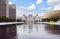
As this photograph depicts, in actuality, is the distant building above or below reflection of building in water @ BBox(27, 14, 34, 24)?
above

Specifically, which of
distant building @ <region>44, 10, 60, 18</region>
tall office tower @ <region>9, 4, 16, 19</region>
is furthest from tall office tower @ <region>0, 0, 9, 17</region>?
distant building @ <region>44, 10, 60, 18</region>

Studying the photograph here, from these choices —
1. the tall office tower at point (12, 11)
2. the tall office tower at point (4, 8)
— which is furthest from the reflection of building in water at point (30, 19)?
the tall office tower at point (4, 8)

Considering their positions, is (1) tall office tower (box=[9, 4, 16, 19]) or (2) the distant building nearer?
(1) tall office tower (box=[9, 4, 16, 19])

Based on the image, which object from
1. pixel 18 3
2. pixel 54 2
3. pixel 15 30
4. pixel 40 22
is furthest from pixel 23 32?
pixel 54 2

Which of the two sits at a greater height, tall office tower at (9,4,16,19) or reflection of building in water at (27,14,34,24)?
tall office tower at (9,4,16,19)

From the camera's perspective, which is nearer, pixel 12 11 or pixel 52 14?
pixel 12 11

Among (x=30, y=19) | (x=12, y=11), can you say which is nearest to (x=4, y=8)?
(x=12, y=11)

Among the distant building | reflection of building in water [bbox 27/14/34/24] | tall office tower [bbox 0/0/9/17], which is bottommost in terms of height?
reflection of building in water [bbox 27/14/34/24]

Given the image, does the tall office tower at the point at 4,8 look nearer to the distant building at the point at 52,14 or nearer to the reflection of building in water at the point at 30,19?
the reflection of building in water at the point at 30,19

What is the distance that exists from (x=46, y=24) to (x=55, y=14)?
0.45m

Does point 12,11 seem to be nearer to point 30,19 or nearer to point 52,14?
point 30,19

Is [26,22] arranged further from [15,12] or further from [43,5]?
[43,5]

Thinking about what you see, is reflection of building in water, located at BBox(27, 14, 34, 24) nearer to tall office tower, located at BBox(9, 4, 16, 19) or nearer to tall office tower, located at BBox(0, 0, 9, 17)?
tall office tower, located at BBox(9, 4, 16, 19)

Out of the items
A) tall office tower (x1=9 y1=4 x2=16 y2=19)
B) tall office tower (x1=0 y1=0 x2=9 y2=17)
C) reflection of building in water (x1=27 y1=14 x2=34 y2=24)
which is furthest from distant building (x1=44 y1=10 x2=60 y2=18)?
tall office tower (x1=0 y1=0 x2=9 y2=17)
